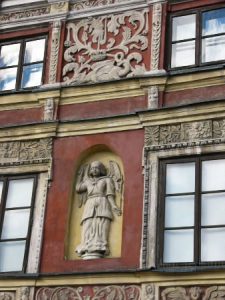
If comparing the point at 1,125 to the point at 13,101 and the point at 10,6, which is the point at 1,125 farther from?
the point at 10,6

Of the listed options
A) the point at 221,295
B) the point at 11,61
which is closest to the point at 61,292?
the point at 221,295

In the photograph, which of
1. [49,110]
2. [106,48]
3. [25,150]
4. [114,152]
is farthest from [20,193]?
[106,48]

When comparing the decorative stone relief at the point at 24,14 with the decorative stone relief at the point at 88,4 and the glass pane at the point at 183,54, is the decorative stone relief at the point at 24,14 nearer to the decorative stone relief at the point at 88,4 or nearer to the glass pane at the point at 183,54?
the decorative stone relief at the point at 88,4

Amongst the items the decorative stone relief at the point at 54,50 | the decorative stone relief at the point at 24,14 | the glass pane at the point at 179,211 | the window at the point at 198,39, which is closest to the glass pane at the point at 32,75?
the decorative stone relief at the point at 54,50

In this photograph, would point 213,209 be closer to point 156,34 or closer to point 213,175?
point 213,175

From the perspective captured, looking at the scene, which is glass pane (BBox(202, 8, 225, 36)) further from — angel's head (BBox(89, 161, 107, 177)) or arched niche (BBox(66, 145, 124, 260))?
angel's head (BBox(89, 161, 107, 177))

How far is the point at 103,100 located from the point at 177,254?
305cm

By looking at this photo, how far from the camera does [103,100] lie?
11.2 meters

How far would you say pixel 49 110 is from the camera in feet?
37.4

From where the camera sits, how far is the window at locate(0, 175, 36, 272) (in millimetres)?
10414

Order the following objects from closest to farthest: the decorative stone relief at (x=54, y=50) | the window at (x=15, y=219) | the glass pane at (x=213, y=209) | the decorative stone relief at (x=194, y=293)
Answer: the decorative stone relief at (x=194, y=293) → the glass pane at (x=213, y=209) → the window at (x=15, y=219) → the decorative stone relief at (x=54, y=50)

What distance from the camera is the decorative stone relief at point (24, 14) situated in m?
12.4

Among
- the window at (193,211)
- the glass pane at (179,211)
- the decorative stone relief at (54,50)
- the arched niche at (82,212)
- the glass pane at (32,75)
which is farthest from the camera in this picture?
the glass pane at (32,75)

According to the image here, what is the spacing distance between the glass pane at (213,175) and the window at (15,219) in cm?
284
